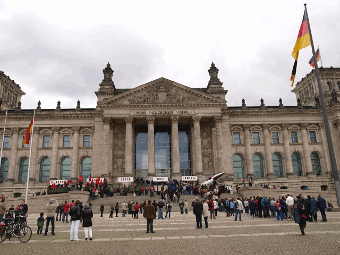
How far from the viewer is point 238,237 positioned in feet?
45.3

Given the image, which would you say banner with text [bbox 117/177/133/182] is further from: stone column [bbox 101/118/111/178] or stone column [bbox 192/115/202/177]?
stone column [bbox 192/115/202/177]

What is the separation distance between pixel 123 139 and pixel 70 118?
11.0 meters

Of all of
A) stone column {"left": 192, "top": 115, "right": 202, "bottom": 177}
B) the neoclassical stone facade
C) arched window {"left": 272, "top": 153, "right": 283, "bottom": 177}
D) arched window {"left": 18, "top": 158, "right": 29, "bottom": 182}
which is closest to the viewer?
stone column {"left": 192, "top": 115, "right": 202, "bottom": 177}

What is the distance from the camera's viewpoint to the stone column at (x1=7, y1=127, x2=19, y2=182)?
51781 mm

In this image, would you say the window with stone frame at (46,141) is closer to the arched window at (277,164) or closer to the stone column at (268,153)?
the stone column at (268,153)

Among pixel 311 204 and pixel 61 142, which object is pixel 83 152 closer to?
pixel 61 142

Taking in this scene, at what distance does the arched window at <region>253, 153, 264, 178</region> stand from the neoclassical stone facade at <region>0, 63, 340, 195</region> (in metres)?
0.18

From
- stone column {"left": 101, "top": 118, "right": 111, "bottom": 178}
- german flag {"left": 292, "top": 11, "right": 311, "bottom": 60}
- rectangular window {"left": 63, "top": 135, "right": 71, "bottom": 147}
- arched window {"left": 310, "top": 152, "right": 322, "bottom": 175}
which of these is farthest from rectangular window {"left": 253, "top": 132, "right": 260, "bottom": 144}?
rectangular window {"left": 63, "top": 135, "right": 71, "bottom": 147}

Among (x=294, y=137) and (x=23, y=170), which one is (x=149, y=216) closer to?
(x=23, y=170)

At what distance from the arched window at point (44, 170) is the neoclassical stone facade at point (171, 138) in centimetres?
17

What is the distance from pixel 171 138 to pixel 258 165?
17.4 meters

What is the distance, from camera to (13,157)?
173ft

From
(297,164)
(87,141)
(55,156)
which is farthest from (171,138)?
(297,164)

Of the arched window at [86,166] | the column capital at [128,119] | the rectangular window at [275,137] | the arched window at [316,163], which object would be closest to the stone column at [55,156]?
the arched window at [86,166]
